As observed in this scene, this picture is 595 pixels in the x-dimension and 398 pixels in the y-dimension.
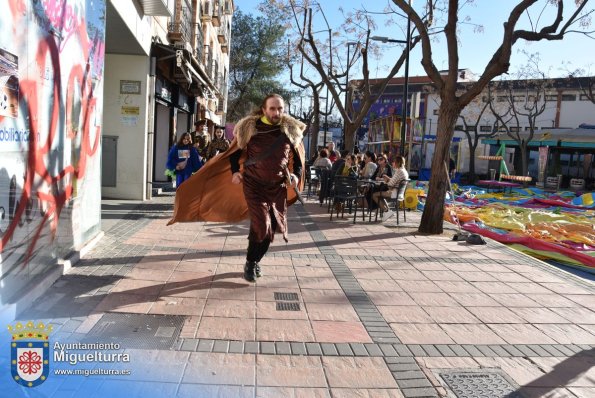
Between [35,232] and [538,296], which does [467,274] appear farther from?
[35,232]

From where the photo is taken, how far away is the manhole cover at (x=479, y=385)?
3205 mm

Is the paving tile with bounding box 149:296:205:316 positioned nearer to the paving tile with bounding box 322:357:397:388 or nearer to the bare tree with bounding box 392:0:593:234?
the paving tile with bounding box 322:357:397:388

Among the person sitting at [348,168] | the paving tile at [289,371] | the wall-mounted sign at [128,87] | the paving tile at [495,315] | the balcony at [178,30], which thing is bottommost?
the paving tile at [495,315]

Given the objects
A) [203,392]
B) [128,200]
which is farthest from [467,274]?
[128,200]

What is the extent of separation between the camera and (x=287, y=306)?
468cm

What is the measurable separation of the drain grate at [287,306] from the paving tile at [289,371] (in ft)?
3.36

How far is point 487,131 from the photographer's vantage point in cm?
4628

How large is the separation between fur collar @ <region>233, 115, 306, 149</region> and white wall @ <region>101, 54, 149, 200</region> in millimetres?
6984

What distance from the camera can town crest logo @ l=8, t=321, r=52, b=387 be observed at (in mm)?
2896

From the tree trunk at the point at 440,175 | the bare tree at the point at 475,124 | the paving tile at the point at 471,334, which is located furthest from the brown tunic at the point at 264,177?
the bare tree at the point at 475,124

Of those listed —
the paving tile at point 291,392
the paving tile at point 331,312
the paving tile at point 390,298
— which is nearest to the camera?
the paving tile at point 291,392

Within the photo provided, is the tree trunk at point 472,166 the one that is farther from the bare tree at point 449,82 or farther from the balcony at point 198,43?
the bare tree at point 449,82

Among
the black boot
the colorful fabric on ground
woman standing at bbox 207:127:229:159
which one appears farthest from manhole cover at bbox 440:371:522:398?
woman standing at bbox 207:127:229:159

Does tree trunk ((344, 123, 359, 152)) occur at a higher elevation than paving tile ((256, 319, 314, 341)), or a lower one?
higher
